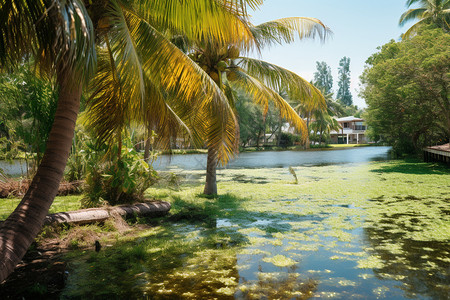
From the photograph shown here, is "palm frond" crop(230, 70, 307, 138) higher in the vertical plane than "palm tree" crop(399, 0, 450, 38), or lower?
→ lower

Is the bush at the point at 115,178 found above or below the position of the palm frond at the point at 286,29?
below

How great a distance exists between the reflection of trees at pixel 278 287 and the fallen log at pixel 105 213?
333 centimetres

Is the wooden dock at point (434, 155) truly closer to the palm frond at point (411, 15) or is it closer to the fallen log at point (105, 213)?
the palm frond at point (411, 15)

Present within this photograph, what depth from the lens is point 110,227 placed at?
5.94 meters

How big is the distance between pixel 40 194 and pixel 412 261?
175 inches

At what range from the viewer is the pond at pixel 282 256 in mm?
3529

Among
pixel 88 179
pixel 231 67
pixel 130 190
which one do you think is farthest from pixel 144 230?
pixel 231 67

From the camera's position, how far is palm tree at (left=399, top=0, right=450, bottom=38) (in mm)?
24406

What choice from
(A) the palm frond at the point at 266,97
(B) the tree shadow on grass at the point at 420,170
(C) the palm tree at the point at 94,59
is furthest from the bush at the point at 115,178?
(B) the tree shadow on grass at the point at 420,170

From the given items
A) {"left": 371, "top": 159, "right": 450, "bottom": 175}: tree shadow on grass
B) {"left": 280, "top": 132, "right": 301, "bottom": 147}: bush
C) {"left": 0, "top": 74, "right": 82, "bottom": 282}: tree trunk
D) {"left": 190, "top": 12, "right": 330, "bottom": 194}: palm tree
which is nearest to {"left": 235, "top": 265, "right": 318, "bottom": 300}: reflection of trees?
{"left": 0, "top": 74, "right": 82, "bottom": 282}: tree trunk

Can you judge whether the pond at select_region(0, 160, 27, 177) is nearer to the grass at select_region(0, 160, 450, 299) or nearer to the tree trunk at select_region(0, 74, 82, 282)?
the grass at select_region(0, 160, 450, 299)

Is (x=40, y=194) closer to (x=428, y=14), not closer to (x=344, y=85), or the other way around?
(x=428, y=14)

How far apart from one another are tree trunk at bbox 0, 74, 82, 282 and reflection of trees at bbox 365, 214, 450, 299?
3752 millimetres

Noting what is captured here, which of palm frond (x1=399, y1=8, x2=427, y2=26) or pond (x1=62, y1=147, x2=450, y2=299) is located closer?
pond (x1=62, y1=147, x2=450, y2=299)
